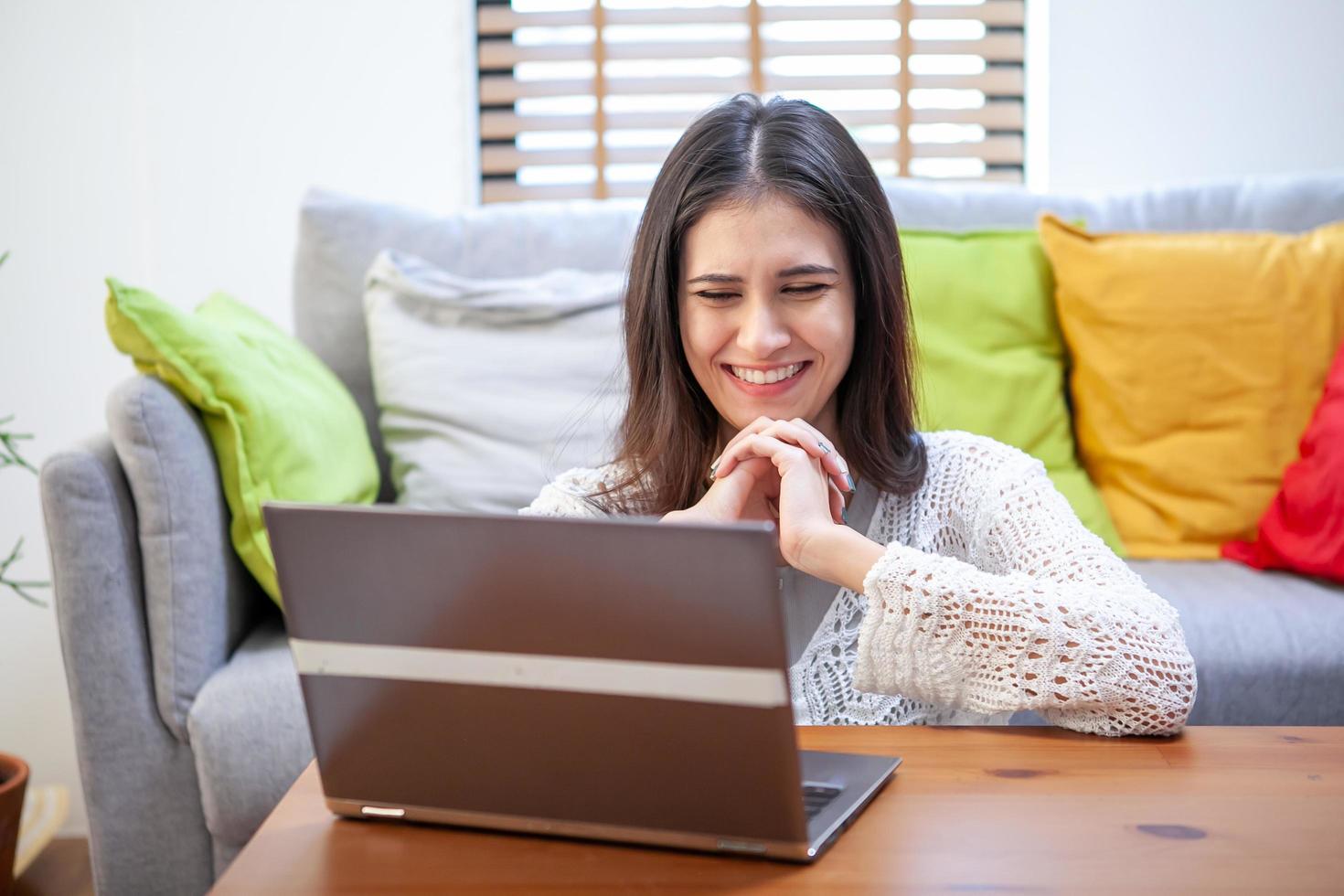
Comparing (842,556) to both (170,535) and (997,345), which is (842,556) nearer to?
(170,535)

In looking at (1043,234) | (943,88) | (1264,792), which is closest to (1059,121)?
(943,88)

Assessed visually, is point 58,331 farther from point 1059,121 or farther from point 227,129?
point 1059,121

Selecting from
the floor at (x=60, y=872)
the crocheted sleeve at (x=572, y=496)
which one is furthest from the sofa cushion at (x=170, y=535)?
the floor at (x=60, y=872)

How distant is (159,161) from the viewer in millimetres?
2451

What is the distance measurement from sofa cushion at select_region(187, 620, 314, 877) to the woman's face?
2.22ft

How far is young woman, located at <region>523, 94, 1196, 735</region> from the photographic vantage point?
0.89m

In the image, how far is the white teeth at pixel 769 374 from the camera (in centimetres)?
117

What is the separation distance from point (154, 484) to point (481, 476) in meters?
0.53

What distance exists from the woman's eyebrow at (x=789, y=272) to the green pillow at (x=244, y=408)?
642 millimetres

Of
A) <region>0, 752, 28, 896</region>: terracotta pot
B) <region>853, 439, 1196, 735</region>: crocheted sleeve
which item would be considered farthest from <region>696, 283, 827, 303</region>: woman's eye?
<region>0, 752, 28, 896</region>: terracotta pot

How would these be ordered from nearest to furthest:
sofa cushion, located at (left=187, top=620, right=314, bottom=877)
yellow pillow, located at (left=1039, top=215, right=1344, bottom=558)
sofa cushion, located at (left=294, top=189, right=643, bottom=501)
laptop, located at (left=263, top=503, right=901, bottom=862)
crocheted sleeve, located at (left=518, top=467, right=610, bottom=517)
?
laptop, located at (left=263, top=503, right=901, bottom=862), crocheted sleeve, located at (left=518, top=467, right=610, bottom=517), sofa cushion, located at (left=187, top=620, right=314, bottom=877), yellow pillow, located at (left=1039, top=215, right=1344, bottom=558), sofa cushion, located at (left=294, top=189, right=643, bottom=501)

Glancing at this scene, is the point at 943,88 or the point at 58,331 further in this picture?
the point at 943,88

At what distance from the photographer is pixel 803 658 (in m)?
1.12

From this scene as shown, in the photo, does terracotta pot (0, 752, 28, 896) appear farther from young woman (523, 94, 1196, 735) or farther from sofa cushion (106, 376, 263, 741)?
young woman (523, 94, 1196, 735)
